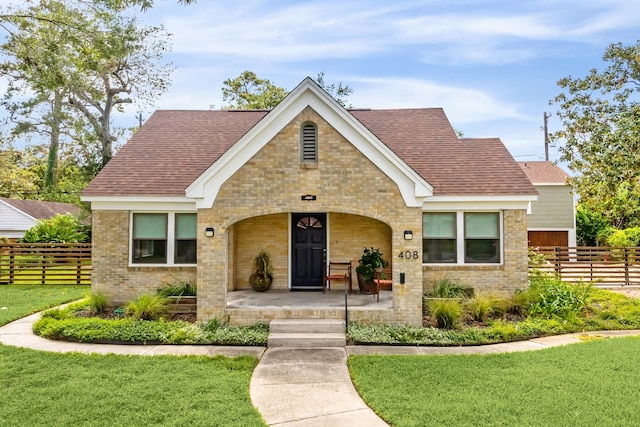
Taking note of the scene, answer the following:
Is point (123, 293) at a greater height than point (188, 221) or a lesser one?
lesser

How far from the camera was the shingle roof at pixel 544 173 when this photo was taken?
1013 inches

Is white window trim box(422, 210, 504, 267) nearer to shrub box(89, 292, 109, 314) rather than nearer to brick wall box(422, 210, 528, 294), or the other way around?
brick wall box(422, 210, 528, 294)

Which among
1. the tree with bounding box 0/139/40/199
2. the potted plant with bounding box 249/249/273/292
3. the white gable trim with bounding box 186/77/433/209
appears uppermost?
the tree with bounding box 0/139/40/199

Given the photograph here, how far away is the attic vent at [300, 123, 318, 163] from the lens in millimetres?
10211

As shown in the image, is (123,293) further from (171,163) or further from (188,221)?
(171,163)

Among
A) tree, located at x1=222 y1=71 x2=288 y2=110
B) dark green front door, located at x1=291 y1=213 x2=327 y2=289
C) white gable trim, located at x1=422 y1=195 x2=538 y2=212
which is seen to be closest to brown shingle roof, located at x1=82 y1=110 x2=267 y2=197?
dark green front door, located at x1=291 y1=213 x2=327 y2=289

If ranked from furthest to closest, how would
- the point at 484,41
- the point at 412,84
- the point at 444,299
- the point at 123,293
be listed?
the point at 412,84, the point at 484,41, the point at 123,293, the point at 444,299

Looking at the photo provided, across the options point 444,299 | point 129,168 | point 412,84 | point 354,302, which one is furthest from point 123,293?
point 412,84

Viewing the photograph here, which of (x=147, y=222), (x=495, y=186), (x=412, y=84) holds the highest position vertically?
(x=412, y=84)

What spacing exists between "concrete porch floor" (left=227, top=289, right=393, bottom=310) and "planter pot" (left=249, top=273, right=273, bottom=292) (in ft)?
0.53

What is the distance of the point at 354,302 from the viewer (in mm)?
10969

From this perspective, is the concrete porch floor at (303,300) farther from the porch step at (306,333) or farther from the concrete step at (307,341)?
the concrete step at (307,341)

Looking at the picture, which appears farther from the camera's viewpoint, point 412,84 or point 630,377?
point 412,84

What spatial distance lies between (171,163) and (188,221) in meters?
2.25
